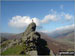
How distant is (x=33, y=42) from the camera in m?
22.9

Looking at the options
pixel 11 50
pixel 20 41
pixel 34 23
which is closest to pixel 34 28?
pixel 34 23

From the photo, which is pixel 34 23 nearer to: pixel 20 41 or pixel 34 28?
pixel 34 28

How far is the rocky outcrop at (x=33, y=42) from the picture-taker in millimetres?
22672

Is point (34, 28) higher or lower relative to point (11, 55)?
higher

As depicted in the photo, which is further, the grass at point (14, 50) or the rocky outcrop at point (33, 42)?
the rocky outcrop at point (33, 42)

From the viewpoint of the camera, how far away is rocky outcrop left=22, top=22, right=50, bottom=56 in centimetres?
2267

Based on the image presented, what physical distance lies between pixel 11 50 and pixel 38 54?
4.16 m

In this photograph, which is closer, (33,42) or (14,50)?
(14,50)

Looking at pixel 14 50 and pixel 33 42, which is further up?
pixel 33 42

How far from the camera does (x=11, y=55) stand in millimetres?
22062

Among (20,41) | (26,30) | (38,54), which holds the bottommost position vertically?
(38,54)

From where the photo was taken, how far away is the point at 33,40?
75.0 ft

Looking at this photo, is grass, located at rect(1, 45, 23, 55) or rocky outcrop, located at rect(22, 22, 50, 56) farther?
rocky outcrop, located at rect(22, 22, 50, 56)

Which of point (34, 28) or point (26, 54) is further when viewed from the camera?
point (34, 28)
